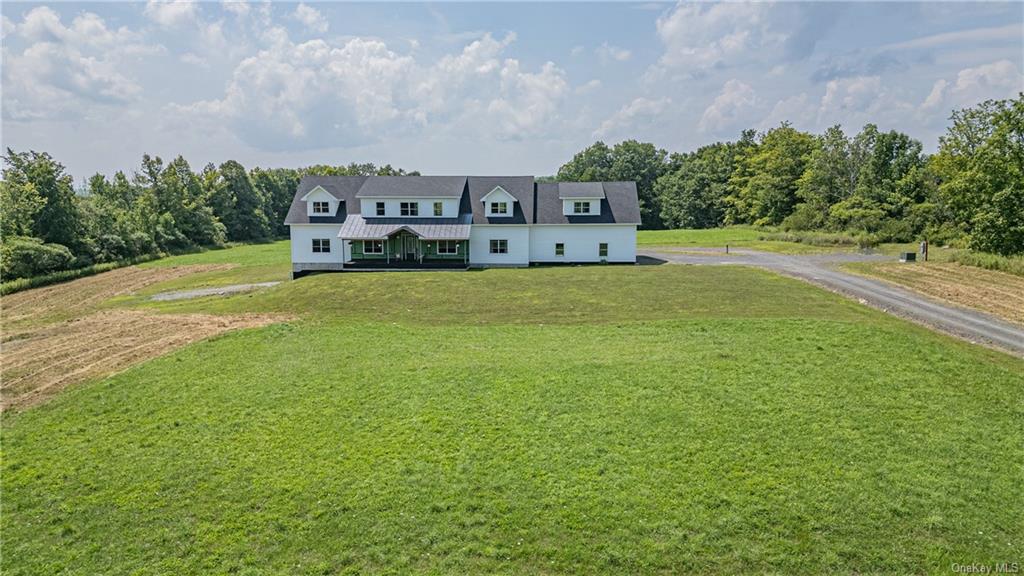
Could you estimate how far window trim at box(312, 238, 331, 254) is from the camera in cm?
3772

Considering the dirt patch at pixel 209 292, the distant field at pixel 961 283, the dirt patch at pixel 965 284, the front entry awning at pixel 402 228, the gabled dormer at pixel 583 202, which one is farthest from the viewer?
the gabled dormer at pixel 583 202

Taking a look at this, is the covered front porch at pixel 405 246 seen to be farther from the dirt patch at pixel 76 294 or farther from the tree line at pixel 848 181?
the tree line at pixel 848 181

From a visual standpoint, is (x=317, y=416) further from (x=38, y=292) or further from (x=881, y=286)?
(x=38, y=292)

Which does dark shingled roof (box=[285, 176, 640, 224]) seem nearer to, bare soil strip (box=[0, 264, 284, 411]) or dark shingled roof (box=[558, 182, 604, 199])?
dark shingled roof (box=[558, 182, 604, 199])

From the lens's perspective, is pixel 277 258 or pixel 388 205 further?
pixel 277 258

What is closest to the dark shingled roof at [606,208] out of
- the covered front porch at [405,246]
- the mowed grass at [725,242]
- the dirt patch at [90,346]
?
the covered front porch at [405,246]

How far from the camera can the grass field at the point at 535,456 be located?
348 inches

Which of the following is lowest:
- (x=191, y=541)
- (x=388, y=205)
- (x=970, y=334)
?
(x=191, y=541)

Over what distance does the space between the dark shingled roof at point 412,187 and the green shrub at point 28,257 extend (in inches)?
891

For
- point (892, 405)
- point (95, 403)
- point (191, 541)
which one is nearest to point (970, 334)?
point (892, 405)

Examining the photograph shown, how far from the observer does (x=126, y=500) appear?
33.6ft

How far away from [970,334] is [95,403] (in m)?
25.8

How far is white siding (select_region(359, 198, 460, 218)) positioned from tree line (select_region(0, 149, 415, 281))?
23216 mm

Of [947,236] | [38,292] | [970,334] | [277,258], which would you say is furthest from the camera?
[277,258]
